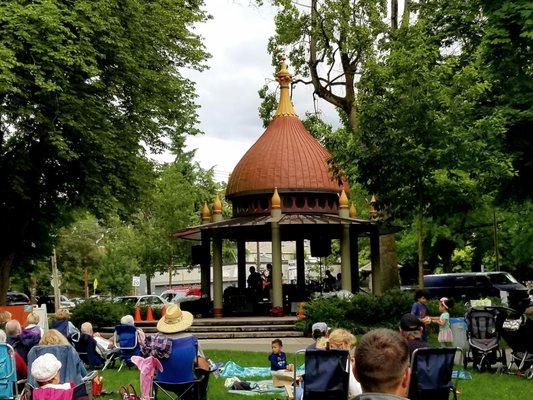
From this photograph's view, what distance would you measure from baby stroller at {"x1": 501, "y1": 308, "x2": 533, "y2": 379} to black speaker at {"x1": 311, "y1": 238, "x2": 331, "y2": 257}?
15204 mm

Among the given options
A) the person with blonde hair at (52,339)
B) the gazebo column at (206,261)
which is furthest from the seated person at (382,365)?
the gazebo column at (206,261)

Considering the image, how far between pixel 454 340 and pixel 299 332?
6.72m

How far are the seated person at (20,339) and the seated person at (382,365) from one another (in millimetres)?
8772

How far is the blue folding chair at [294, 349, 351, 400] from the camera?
8320mm

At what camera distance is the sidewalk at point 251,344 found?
19953 millimetres

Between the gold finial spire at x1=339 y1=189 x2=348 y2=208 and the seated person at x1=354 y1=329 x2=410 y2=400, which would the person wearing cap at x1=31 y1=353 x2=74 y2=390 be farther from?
the gold finial spire at x1=339 y1=189 x2=348 y2=208

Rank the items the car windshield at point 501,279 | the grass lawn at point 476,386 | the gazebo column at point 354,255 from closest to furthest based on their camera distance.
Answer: the grass lawn at point 476,386, the gazebo column at point 354,255, the car windshield at point 501,279

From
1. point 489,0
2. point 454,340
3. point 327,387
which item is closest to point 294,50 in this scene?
point 489,0

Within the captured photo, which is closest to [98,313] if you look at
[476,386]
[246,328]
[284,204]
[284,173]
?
[246,328]

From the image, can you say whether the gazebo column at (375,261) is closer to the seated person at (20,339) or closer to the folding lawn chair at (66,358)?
the seated person at (20,339)

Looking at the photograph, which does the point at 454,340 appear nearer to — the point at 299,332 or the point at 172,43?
the point at 299,332

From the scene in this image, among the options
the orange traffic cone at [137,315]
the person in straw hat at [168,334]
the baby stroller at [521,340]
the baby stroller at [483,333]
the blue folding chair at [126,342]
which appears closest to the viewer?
the person in straw hat at [168,334]

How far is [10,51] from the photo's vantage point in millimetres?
20188

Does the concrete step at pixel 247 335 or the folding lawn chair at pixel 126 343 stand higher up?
the folding lawn chair at pixel 126 343
